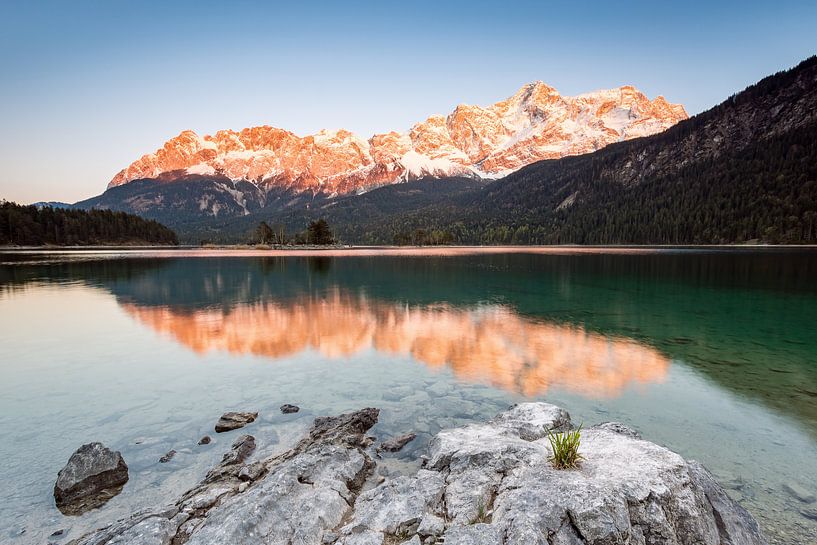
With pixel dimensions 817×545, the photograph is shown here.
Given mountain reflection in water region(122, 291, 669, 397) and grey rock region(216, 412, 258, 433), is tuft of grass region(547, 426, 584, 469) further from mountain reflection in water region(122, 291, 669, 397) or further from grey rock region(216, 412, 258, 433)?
grey rock region(216, 412, 258, 433)

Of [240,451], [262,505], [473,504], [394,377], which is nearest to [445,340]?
[394,377]

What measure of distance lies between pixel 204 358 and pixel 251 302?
1990 cm

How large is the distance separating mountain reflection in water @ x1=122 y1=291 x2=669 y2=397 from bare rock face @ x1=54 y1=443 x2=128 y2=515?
11961 millimetres

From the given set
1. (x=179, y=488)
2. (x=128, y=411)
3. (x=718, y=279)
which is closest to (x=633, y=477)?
(x=179, y=488)

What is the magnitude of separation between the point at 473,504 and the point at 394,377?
37.9 ft

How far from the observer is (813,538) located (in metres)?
8.23

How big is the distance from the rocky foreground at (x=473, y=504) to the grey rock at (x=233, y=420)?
348 cm

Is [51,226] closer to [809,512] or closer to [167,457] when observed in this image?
[167,457]

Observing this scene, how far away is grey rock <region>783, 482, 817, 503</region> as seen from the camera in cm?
964

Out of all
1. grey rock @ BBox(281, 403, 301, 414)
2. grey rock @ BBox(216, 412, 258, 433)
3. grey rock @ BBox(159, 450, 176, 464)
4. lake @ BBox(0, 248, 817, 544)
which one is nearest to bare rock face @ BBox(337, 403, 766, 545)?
lake @ BBox(0, 248, 817, 544)

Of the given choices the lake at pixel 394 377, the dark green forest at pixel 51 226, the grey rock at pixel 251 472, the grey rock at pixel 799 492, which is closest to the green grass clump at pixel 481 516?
the lake at pixel 394 377

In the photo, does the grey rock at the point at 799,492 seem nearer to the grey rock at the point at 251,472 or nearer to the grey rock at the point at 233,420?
the grey rock at the point at 251,472

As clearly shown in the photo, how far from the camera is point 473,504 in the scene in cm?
786

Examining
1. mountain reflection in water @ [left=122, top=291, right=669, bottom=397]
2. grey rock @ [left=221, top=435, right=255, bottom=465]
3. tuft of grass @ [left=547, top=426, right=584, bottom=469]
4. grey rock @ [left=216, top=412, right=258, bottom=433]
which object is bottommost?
mountain reflection in water @ [left=122, top=291, right=669, bottom=397]
